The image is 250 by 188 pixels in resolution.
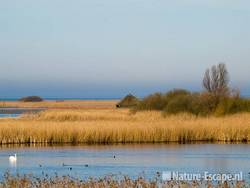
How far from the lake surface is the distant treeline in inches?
529

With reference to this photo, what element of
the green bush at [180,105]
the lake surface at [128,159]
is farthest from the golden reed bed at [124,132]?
the green bush at [180,105]

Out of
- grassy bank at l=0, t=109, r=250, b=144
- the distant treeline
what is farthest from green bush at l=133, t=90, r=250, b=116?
grassy bank at l=0, t=109, r=250, b=144

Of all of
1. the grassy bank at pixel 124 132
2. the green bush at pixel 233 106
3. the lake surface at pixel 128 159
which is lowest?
the lake surface at pixel 128 159

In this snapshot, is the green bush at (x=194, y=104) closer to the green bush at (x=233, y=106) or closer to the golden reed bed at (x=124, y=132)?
the green bush at (x=233, y=106)

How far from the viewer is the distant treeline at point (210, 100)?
40906 millimetres

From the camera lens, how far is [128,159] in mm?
22703

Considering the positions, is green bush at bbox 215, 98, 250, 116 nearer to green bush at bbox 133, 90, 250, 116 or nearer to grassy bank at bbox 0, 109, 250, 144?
green bush at bbox 133, 90, 250, 116

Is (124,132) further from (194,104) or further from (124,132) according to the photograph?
(194,104)

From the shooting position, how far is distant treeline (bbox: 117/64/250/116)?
1610 inches

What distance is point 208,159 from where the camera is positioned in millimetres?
22766

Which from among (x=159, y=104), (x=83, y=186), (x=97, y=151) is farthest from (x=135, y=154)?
(x=159, y=104)

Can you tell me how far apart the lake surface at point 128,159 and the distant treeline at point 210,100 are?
13.4 meters

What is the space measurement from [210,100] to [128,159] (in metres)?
20.9

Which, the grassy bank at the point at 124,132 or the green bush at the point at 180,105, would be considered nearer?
→ the grassy bank at the point at 124,132
